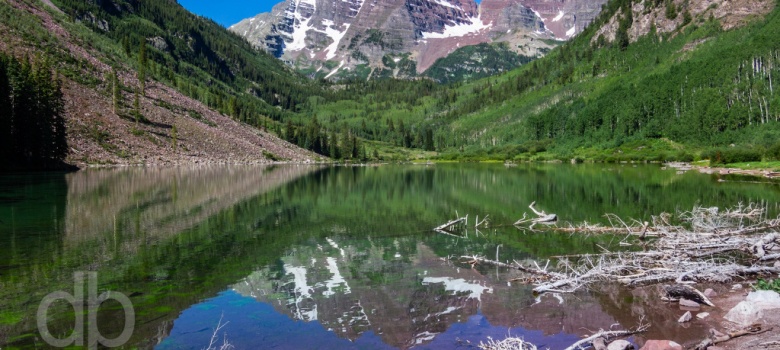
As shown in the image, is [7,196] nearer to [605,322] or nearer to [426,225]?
[426,225]

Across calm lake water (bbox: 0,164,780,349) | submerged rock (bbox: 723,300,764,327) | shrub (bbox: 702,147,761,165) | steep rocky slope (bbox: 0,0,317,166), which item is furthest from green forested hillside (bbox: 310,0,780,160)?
steep rocky slope (bbox: 0,0,317,166)

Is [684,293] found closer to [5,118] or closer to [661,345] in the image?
[661,345]

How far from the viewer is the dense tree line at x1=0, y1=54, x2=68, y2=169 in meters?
74.1

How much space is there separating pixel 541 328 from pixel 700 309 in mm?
5228

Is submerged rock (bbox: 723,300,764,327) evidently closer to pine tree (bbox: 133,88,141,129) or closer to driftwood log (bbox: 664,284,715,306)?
driftwood log (bbox: 664,284,715,306)

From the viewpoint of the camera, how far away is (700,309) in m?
13.7

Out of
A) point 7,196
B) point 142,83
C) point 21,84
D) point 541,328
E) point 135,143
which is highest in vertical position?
point 142,83

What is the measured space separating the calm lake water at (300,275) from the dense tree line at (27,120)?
50.6m

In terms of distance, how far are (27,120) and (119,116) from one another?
34047mm

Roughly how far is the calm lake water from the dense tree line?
50.6 meters

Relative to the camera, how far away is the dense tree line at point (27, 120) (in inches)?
2916

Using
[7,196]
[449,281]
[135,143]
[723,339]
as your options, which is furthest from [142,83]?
[723,339]

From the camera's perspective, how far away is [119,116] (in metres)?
110

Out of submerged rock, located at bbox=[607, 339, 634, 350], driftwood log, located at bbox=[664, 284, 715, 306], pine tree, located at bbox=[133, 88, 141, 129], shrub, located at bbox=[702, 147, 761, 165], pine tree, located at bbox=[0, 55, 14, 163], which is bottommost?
submerged rock, located at bbox=[607, 339, 634, 350]
